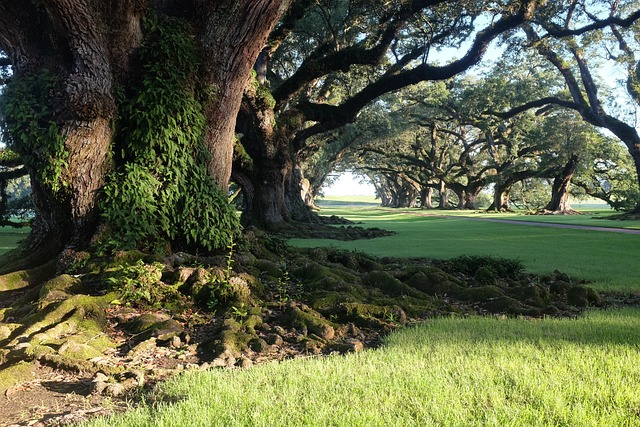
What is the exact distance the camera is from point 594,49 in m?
24.3

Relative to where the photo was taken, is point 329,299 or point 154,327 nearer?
point 154,327

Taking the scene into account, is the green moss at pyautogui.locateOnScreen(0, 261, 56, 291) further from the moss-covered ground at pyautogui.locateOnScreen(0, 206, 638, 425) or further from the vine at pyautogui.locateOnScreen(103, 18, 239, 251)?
the vine at pyautogui.locateOnScreen(103, 18, 239, 251)

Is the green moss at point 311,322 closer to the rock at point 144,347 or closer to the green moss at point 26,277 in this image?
the rock at point 144,347

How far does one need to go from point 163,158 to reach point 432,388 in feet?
14.9

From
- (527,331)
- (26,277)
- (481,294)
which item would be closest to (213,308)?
(26,277)

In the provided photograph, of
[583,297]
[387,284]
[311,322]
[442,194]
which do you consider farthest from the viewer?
[442,194]

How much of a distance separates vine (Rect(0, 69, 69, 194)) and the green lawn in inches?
146

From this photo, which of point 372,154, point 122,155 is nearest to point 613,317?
point 122,155

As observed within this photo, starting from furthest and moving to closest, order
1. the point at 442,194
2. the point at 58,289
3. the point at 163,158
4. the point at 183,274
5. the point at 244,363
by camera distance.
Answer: the point at 442,194, the point at 163,158, the point at 183,274, the point at 58,289, the point at 244,363

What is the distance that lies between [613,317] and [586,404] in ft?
9.17

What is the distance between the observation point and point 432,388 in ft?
9.34

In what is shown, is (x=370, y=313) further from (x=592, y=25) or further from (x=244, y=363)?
(x=592, y=25)

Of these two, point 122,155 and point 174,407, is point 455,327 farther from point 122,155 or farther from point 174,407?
point 122,155

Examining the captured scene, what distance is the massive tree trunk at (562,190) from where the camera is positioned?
33.5 meters
